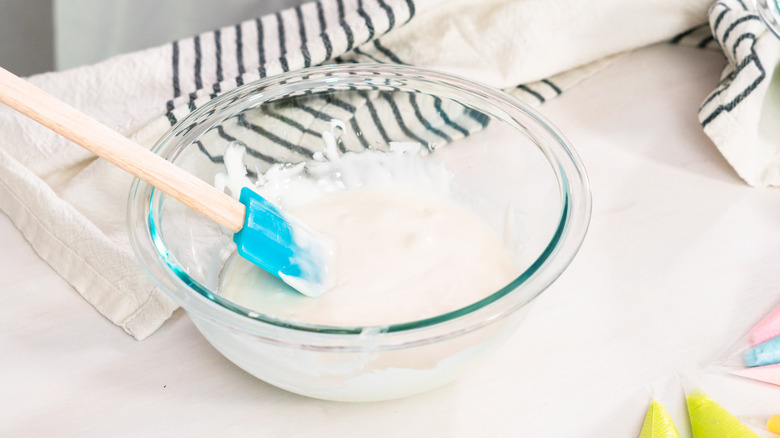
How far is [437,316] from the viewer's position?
498 millimetres

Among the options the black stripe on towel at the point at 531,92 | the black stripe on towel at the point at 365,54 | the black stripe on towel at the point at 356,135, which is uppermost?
the black stripe on towel at the point at 365,54

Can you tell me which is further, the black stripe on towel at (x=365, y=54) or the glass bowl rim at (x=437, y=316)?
the black stripe on towel at (x=365, y=54)

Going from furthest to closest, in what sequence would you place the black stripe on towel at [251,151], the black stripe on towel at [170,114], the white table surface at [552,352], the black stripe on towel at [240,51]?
the black stripe on towel at [240,51]
the black stripe on towel at [170,114]
the black stripe on towel at [251,151]
the white table surface at [552,352]

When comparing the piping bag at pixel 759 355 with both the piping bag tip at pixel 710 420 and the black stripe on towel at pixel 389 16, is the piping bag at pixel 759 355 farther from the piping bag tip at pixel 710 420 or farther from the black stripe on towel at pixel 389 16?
the black stripe on towel at pixel 389 16

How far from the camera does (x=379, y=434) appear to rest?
587 millimetres

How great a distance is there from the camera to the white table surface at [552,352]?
0.60 meters

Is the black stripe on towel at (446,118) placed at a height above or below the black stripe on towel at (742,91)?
below

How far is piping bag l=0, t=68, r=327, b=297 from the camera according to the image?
52 cm

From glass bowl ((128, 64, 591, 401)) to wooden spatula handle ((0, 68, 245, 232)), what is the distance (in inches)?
1.9

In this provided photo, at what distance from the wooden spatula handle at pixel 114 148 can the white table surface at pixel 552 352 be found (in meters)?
0.16

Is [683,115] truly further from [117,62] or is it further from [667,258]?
[117,62]

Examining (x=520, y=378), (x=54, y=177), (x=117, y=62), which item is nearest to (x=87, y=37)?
(x=117, y=62)

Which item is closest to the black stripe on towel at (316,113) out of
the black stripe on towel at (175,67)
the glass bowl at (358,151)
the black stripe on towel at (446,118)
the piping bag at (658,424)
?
the glass bowl at (358,151)

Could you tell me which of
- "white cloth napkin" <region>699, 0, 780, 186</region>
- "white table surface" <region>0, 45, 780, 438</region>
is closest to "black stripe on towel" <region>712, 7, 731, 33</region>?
"white cloth napkin" <region>699, 0, 780, 186</region>
